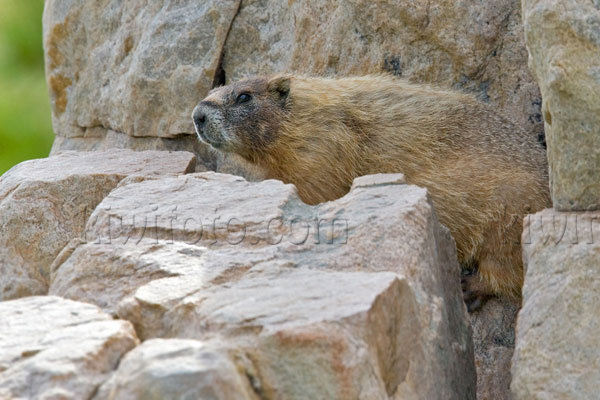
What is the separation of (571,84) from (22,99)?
36.0 feet

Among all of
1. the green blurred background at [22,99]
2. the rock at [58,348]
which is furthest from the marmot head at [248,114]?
the green blurred background at [22,99]

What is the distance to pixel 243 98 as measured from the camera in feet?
21.1

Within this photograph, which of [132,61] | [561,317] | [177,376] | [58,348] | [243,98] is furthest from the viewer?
[132,61]

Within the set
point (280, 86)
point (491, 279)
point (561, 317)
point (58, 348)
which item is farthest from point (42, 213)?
point (561, 317)

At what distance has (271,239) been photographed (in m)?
4.09

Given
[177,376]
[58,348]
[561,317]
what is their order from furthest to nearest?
[561,317] → [58,348] → [177,376]

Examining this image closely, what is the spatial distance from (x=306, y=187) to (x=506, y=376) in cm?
194

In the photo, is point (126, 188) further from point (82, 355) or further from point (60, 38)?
point (60, 38)

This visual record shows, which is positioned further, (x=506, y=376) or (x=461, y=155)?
(x=461, y=155)

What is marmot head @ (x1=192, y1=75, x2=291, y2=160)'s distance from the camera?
6355 millimetres

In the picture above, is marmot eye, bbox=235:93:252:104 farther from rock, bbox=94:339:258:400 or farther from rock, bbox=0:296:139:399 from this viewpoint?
rock, bbox=94:339:258:400

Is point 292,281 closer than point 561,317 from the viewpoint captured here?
Yes

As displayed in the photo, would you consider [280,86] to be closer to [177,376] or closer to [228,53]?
[228,53]

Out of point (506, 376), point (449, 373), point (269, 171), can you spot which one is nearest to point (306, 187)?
point (269, 171)
